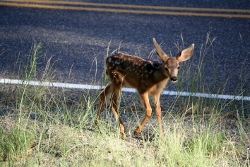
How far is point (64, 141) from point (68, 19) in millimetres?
5972

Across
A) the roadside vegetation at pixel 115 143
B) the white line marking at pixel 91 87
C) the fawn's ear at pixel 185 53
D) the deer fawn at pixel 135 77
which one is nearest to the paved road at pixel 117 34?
the white line marking at pixel 91 87

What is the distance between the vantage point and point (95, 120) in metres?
6.54

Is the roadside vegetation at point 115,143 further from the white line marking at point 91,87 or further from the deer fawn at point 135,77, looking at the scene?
the white line marking at point 91,87

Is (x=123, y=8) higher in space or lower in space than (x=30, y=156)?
higher

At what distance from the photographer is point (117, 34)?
1069 centimetres

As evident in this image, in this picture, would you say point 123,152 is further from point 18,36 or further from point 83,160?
point 18,36

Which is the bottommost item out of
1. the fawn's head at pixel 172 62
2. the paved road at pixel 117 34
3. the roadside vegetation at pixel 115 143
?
the roadside vegetation at pixel 115 143

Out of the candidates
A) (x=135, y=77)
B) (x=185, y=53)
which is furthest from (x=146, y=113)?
(x=185, y=53)

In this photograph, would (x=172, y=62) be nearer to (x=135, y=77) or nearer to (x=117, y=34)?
(x=135, y=77)

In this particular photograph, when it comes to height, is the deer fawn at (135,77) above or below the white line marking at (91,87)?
above

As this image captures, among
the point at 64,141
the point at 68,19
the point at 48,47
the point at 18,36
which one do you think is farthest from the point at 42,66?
the point at 64,141

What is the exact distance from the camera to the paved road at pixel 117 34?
29.7 feet

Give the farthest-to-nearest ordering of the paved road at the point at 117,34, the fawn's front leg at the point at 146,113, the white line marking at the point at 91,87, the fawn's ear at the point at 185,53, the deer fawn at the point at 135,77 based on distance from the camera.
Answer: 1. the paved road at the point at 117,34
2. the white line marking at the point at 91,87
3. the deer fawn at the point at 135,77
4. the fawn's ear at the point at 185,53
5. the fawn's front leg at the point at 146,113

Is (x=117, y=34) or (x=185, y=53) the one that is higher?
(x=185, y=53)
